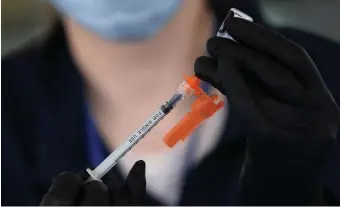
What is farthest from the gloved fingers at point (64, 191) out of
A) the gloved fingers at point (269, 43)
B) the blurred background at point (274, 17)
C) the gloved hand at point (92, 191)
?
the blurred background at point (274, 17)

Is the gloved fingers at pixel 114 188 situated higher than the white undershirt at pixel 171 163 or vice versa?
the gloved fingers at pixel 114 188

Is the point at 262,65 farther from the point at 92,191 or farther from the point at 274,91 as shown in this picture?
the point at 92,191

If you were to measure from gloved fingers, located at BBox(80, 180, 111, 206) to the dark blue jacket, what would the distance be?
28cm

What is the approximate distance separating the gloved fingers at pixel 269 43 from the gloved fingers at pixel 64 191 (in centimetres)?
22

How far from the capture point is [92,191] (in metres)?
0.65

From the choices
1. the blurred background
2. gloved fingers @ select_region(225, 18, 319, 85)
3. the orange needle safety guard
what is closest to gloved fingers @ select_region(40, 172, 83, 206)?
the orange needle safety guard

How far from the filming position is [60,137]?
0.96 m

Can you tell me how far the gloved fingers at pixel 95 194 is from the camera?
0.65 m

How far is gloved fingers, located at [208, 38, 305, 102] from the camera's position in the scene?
648 millimetres

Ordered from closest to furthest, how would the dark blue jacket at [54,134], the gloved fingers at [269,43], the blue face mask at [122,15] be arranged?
the gloved fingers at [269,43] → the blue face mask at [122,15] → the dark blue jacket at [54,134]

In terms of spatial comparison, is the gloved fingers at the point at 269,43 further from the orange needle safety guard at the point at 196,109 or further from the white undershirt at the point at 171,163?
the white undershirt at the point at 171,163

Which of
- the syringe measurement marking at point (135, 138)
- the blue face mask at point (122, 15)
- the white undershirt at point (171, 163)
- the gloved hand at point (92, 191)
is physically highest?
the blue face mask at point (122, 15)

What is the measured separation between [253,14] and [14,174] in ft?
1.41

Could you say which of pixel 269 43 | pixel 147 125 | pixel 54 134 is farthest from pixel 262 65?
pixel 54 134
